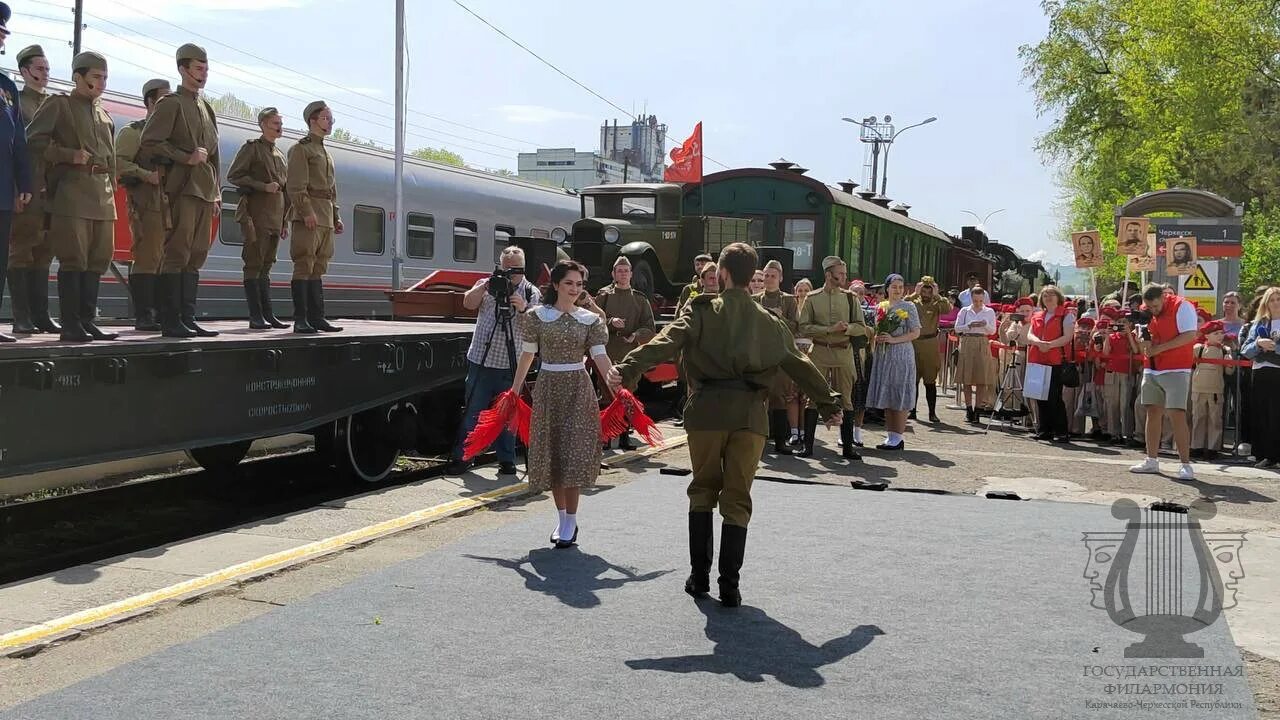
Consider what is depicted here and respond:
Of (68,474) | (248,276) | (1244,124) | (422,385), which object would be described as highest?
(1244,124)

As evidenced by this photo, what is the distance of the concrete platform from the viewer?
490cm

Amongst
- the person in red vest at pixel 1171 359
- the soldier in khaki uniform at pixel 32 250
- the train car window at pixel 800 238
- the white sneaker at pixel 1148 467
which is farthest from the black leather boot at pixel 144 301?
the train car window at pixel 800 238

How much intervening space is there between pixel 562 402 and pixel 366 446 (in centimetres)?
394

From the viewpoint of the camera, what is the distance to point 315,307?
35.6ft

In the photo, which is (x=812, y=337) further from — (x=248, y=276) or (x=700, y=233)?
(x=700, y=233)

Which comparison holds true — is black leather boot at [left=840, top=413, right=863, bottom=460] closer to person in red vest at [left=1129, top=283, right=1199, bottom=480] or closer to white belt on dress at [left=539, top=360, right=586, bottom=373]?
person in red vest at [left=1129, top=283, right=1199, bottom=480]

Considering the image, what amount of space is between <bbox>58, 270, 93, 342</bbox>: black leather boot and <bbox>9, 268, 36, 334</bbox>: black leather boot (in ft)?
2.18

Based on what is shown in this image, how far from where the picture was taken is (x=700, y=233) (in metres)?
19.8

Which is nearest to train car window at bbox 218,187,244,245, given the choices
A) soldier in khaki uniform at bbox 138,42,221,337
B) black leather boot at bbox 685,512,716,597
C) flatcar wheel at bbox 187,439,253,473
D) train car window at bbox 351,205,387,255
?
train car window at bbox 351,205,387,255

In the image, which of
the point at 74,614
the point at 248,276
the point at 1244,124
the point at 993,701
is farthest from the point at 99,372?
the point at 1244,124

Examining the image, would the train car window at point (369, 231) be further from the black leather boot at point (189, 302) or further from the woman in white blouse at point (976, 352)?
the black leather boot at point (189, 302)

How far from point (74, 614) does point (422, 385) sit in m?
5.37

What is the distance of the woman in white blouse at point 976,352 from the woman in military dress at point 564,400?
10.3 m

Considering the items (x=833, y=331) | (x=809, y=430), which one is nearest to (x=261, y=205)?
(x=833, y=331)
